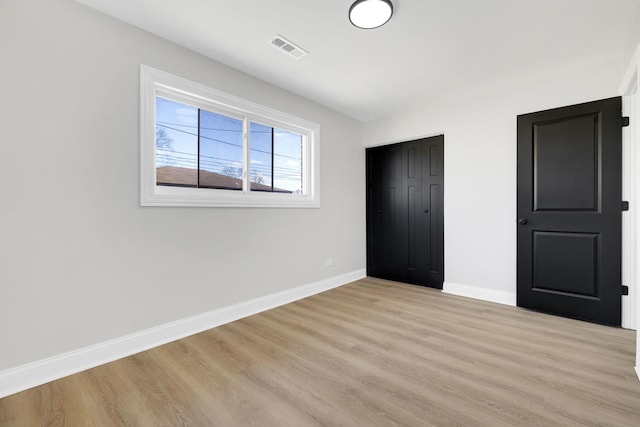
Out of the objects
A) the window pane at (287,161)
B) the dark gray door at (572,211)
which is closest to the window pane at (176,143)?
the window pane at (287,161)

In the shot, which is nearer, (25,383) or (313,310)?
(25,383)

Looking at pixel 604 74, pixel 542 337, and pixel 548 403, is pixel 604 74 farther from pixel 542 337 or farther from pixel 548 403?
pixel 548 403

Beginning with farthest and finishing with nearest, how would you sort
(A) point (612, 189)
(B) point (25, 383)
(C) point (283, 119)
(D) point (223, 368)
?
(C) point (283, 119) < (A) point (612, 189) < (D) point (223, 368) < (B) point (25, 383)

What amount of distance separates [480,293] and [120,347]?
12.3 ft

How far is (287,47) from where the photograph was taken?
246 cm

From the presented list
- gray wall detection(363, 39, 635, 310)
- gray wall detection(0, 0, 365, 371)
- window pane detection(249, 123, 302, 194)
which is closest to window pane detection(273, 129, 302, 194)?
window pane detection(249, 123, 302, 194)

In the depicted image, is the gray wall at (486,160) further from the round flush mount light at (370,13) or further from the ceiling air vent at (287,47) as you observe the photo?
the ceiling air vent at (287,47)

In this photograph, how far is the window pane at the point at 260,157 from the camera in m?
3.11

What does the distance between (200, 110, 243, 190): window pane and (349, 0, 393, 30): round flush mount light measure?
1.56 m

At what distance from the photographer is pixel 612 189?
8.36 feet

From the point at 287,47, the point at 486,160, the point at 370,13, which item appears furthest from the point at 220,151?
the point at 486,160

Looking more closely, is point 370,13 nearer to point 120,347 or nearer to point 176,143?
point 176,143

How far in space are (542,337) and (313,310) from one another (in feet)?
6.95

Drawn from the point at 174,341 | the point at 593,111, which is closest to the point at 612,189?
the point at 593,111
